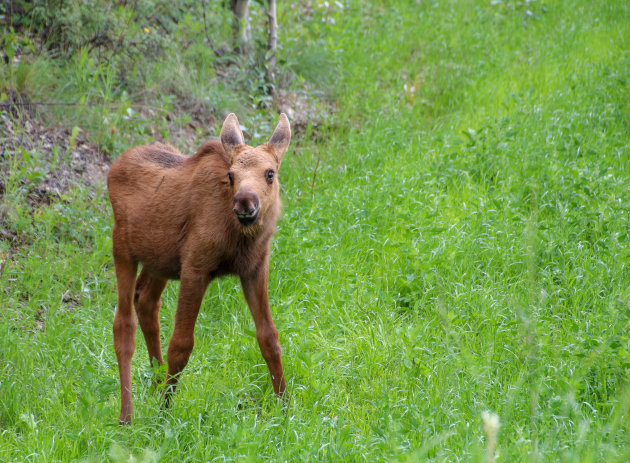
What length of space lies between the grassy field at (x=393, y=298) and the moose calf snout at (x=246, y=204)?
47.9 inches

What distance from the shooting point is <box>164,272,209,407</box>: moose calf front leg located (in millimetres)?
4305

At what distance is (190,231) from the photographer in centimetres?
443

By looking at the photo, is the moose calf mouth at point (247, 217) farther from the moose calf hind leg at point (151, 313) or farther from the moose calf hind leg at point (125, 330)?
the moose calf hind leg at point (151, 313)

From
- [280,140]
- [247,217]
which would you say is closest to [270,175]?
[280,140]

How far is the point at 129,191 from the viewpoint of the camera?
495cm

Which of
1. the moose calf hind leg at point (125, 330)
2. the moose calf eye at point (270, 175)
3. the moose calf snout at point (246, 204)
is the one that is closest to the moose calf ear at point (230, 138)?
the moose calf eye at point (270, 175)

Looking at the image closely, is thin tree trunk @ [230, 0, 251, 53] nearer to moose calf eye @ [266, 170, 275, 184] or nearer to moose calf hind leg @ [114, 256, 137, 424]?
moose calf hind leg @ [114, 256, 137, 424]

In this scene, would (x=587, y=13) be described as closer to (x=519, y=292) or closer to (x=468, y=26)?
(x=468, y=26)

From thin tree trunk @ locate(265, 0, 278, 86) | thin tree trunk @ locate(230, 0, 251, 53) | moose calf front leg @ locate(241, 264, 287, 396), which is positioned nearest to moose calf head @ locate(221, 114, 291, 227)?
moose calf front leg @ locate(241, 264, 287, 396)

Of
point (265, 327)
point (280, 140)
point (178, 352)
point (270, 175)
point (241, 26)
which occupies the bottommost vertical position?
point (178, 352)

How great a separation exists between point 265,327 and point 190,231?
2.73 feet

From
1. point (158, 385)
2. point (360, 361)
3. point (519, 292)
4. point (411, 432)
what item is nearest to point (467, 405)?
point (411, 432)

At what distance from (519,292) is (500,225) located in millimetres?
978

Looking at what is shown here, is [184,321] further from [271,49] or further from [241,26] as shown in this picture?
[241,26]
